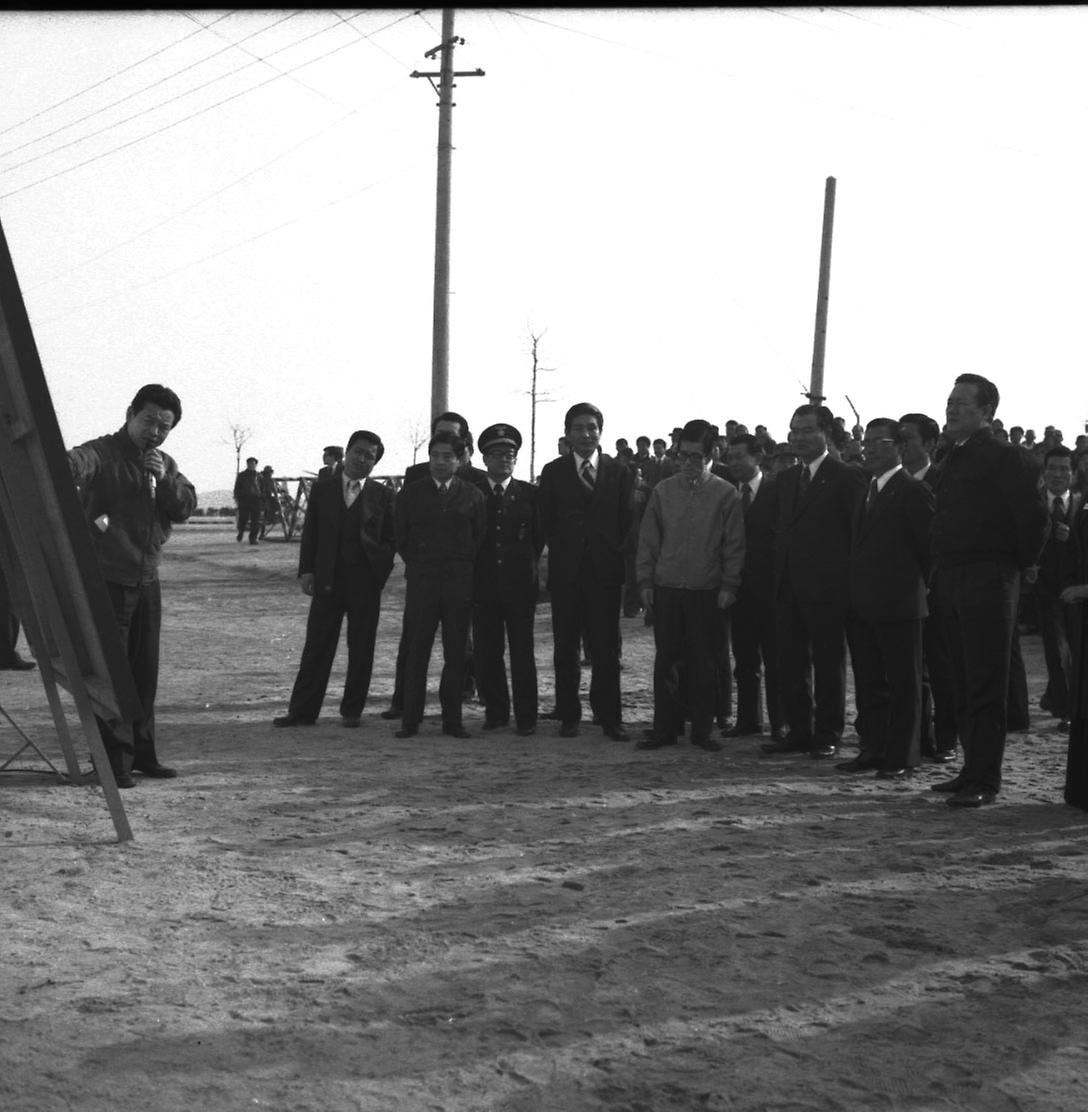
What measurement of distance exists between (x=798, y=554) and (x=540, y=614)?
10443mm

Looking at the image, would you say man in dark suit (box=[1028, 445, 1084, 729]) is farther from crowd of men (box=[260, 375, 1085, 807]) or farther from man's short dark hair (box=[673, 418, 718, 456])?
man's short dark hair (box=[673, 418, 718, 456])

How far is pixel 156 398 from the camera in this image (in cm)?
793

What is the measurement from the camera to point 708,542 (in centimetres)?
949

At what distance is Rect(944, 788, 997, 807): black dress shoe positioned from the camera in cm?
751

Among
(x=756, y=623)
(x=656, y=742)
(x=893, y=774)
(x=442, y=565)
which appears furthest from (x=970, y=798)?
(x=442, y=565)

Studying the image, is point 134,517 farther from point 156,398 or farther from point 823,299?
point 823,299

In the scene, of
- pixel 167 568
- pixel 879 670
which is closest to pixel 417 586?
pixel 879 670

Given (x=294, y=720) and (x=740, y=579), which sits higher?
(x=740, y=579)

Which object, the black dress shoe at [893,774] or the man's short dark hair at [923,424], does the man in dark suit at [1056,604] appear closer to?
the man's short dark hair at [923,424]

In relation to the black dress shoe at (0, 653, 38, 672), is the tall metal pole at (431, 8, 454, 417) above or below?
above

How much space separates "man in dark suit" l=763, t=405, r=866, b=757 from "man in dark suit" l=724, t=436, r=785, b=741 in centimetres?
41

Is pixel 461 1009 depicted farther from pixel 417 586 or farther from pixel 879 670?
pixel 417 586

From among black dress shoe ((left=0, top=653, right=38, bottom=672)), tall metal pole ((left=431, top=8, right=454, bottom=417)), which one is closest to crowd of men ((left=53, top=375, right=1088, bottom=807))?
black dress shoe ((left=0, top=653, right=38, bottom=672))

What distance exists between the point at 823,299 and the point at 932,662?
1766cm
